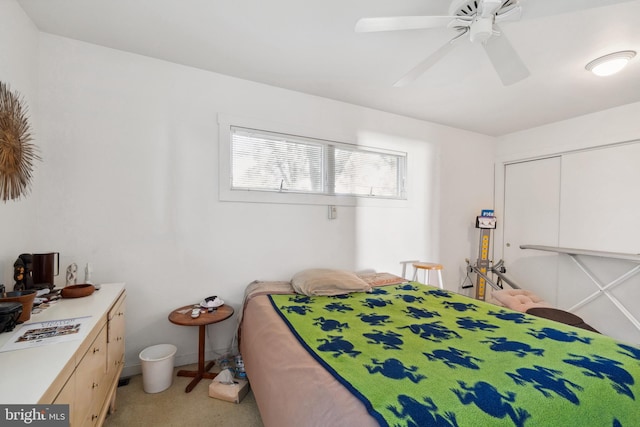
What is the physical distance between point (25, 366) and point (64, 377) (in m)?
0.11

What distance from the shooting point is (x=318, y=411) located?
38.0 inches

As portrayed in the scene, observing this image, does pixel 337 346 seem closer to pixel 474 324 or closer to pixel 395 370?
pixel 395 370

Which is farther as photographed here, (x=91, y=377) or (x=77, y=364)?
(x=91, y=377)

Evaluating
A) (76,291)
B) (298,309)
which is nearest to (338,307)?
(298,309)

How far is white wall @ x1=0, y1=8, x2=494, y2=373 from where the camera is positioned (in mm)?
1944

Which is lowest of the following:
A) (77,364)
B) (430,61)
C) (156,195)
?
(77,364)

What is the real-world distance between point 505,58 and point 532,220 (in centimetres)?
296

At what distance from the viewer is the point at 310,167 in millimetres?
2918

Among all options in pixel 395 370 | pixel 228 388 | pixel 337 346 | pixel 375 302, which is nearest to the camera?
pixel 395 370

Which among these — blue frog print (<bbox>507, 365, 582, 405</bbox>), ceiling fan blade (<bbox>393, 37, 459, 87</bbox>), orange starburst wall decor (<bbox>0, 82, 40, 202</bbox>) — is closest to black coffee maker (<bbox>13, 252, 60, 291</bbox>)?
orange starburst wall decor (<bbox>0, 82, 40, 202</bbox>)

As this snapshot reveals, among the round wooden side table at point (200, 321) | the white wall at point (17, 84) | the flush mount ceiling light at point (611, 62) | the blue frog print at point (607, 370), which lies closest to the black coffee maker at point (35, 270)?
the white wall at point (17, 84)

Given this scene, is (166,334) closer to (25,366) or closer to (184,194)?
(184,194)

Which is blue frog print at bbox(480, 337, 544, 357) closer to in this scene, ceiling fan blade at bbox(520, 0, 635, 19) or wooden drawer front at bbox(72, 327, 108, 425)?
ceiling fan blade at bbox(520, 0, 635, 19)

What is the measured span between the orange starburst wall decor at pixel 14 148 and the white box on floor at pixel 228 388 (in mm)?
1695
